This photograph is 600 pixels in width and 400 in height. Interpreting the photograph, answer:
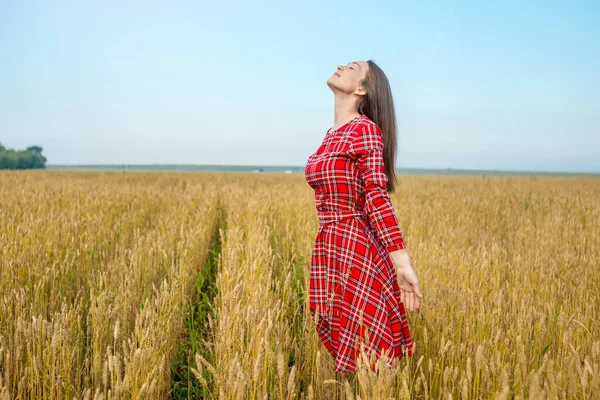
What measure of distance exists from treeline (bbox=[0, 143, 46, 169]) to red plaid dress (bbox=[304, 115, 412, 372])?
296ft

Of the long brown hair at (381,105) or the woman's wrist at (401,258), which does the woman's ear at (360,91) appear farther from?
the woman's wrist at (401,258)

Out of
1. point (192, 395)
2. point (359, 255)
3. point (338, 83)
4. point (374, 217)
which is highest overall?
point (338, 83)

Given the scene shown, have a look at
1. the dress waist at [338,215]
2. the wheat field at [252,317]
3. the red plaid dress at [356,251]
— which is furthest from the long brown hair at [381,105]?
the wheat field at [252,317]

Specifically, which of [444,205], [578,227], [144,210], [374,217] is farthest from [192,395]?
[444,205]

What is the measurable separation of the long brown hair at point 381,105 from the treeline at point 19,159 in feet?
296

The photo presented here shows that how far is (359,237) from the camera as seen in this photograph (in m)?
1.97

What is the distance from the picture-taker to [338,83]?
2.12 meters

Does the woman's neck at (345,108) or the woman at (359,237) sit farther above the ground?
the woman's neck at (345,108)

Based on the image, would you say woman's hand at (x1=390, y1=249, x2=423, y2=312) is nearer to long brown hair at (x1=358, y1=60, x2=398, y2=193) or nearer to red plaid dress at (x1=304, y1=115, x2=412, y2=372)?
red plaid dress at (x1=304, y1=115, x2=412, y2=372)

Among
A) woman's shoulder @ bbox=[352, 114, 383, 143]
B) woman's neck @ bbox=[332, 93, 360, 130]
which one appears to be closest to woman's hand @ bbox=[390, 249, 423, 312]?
woman's shoulder @ bbox=[352, 114, 383, 143]

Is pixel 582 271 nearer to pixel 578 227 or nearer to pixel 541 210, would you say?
pixel 578 227

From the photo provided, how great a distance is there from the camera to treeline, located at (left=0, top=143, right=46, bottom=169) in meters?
75.9

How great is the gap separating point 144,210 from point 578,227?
7.06m

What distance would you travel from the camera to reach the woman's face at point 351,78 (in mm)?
2109
